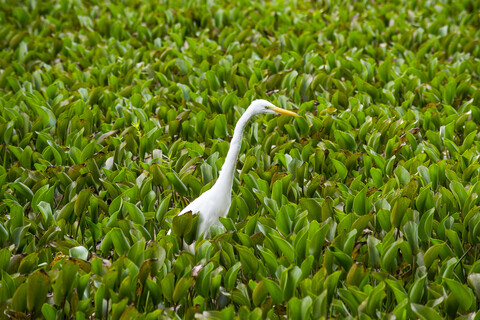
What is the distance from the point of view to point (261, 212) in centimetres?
482

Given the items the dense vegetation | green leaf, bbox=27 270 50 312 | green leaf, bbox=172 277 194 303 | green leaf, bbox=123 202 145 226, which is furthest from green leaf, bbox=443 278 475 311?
green leaf, bbox=27 270 50 312

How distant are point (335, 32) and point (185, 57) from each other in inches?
92.8

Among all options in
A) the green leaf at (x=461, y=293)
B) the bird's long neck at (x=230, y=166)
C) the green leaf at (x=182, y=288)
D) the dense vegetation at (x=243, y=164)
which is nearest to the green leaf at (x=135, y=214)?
the dense vegetation at (x=243, y=164)

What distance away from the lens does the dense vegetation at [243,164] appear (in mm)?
3770

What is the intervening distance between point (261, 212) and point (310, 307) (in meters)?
1.40

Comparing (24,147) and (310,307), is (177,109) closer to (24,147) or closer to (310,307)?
(24,147)

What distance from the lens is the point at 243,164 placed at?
18.2ft

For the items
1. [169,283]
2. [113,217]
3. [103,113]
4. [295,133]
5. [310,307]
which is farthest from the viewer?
[103,113]

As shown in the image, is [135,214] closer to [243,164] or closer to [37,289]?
[37,289]

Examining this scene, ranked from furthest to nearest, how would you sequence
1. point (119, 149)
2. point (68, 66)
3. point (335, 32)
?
point (335, 32) < point (68, 66) < point (119, 149)

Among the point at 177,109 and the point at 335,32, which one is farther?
the point at 335,32

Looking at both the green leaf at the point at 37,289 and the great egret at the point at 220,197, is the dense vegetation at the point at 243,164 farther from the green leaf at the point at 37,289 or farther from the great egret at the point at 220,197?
the great egret at the point at 220,197

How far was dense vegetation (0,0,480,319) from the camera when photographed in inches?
148

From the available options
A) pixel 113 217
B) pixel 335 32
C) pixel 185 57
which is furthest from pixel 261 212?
pixel 335 32
